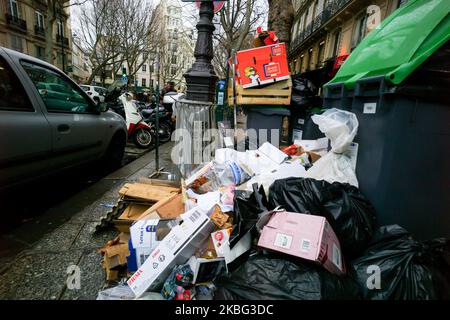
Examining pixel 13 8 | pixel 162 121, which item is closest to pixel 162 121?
pixel 162 121

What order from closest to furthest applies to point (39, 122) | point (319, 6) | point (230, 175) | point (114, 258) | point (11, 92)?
point (114, 258) → point (11, 92) → point (39, 122) → point (230, 175) → point (319, 6)

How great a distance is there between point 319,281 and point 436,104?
142 centimetres

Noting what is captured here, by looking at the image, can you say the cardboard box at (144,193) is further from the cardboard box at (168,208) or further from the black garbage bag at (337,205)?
the black garbage bag at (337,205)

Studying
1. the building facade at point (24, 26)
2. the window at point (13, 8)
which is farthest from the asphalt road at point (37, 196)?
the window at point (13, 8)

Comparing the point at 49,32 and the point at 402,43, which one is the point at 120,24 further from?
the point at 402,43

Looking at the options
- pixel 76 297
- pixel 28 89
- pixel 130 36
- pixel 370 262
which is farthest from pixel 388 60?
pixel 130 36

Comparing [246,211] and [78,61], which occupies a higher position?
[78,61]

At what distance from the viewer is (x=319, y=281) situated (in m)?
1.16

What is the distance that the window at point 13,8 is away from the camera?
23.0 m

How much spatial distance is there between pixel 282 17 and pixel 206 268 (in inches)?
271

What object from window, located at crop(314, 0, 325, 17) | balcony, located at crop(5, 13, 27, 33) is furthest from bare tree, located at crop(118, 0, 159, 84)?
window, located at crop(314, 0, 325, 17)

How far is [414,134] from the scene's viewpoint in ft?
5.43

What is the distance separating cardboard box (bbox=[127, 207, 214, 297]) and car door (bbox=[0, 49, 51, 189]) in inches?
64.6
